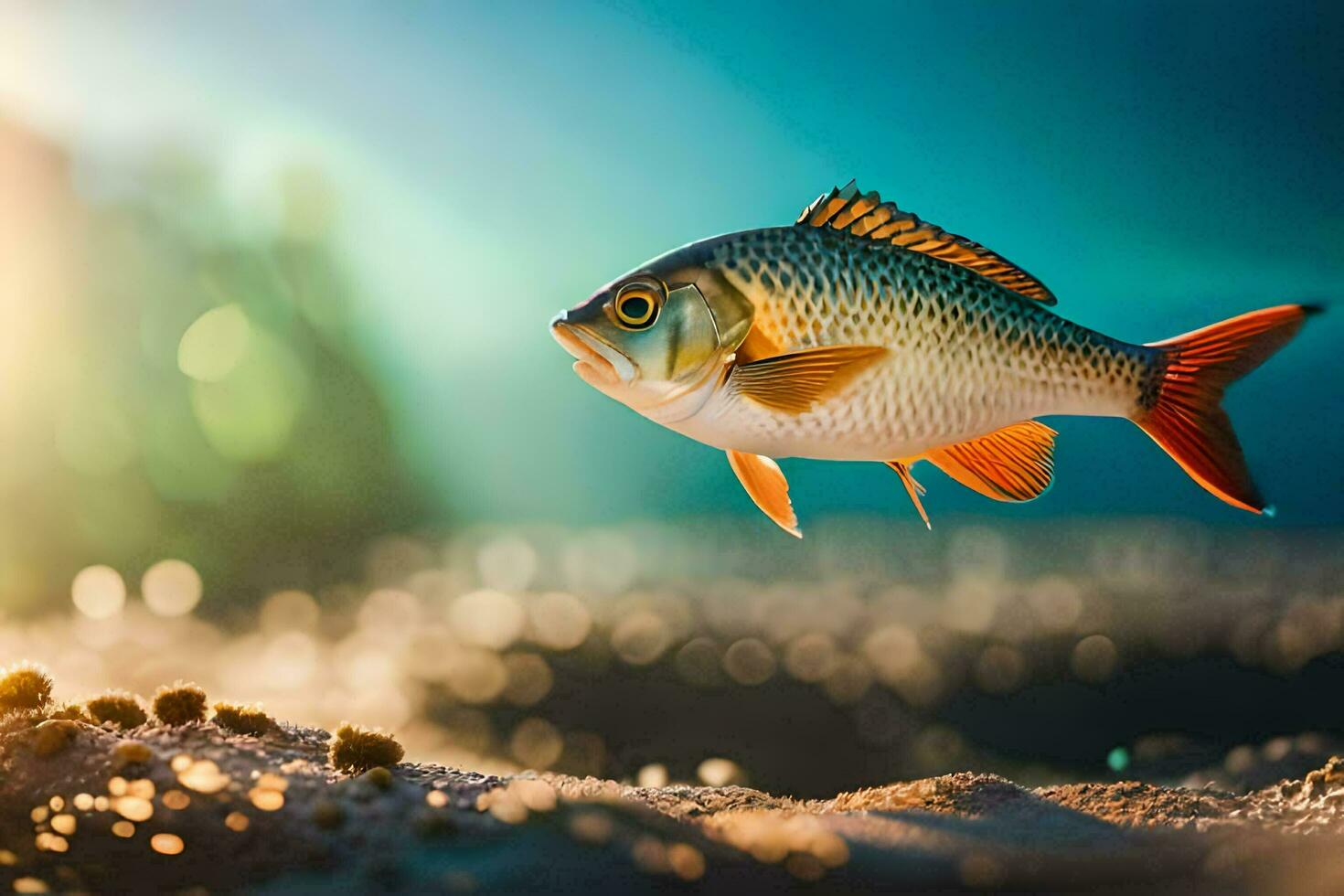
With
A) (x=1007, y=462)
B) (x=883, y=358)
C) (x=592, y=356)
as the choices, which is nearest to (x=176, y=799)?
(x=592, y=356)

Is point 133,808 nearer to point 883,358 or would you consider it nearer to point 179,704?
point 179,704

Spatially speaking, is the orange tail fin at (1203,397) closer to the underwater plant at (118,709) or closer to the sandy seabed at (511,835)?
the sandy seabed at (511,835)

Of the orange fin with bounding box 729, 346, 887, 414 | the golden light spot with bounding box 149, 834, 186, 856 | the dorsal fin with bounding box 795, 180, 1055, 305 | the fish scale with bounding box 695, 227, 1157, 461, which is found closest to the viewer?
the orange fin with bounding box 729, 346, 887, 414

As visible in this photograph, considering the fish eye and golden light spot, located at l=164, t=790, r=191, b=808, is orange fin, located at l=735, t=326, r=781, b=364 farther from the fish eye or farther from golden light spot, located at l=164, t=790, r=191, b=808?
golden light spot, located at l=164, t=790, r=191, b=808

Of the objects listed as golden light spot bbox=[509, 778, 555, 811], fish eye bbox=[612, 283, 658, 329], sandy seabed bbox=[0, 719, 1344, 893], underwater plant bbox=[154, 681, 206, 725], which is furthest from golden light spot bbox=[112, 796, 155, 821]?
fish eye bbox=[612, 283, 658, 329]

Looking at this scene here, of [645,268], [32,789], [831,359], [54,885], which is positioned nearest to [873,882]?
[831,359]
